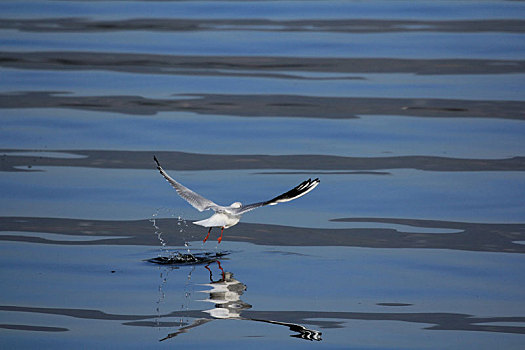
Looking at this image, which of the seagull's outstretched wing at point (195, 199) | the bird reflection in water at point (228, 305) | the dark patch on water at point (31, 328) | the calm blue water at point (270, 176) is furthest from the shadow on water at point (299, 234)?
the dark patch on water at point (31, 328)

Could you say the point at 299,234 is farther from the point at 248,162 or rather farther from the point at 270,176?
the point at 248,162

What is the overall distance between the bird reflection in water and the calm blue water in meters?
0.02

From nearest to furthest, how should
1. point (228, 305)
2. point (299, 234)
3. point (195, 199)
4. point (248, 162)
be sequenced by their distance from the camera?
point (228, 305)
point (195, 199)
point (299, 234)
point (248, 162)

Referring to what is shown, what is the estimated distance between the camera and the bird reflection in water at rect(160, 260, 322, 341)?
7.18 metres

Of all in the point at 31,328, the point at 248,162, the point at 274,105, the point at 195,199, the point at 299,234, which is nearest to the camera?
the point at 31,328

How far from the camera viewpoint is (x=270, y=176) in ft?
38.5

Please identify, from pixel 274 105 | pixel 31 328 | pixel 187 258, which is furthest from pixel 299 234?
pixel 274 105

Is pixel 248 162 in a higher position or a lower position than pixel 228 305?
higher

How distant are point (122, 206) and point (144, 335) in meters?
3.72

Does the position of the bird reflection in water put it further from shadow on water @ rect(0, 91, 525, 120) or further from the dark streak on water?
shadow on water @ rect(0, 91, 525, 120)

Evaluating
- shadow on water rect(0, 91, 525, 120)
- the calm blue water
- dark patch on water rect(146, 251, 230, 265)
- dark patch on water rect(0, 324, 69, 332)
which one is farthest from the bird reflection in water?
shadow on water rect(0, 91, 525, 120)

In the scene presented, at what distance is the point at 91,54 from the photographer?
18500 millimetres

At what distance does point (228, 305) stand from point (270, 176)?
4.15 meters

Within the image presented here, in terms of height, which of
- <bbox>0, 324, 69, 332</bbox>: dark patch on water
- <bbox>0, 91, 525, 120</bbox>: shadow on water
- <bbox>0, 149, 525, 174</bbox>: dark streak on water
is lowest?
<bbox>0, 324, 69, 332</bbox>: dark patch on water
